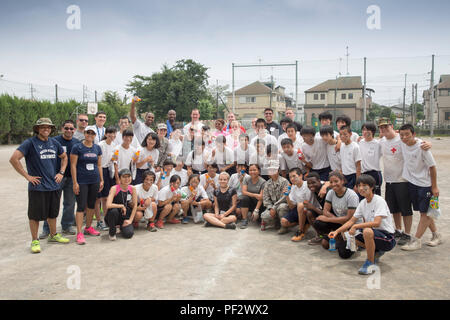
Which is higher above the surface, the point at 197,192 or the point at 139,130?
the point at 139,130

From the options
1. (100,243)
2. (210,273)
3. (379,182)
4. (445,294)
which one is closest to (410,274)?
(445,294)

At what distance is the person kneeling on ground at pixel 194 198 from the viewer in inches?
255

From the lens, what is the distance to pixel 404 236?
16.6 ft

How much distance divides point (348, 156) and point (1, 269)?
496 cm

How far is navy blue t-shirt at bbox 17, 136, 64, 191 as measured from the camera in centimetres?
484

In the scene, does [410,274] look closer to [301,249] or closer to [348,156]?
[301,249]

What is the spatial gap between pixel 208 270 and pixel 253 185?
266cm

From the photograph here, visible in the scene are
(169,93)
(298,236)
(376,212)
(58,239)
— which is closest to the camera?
(376,212)

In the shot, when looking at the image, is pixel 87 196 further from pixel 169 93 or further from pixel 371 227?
pixel 169 93

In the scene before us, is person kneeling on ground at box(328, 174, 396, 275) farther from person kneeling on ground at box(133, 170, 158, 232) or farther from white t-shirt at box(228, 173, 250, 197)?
person kneeling on ground at box(133, 170, 158, 232)

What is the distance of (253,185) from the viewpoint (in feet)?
21.2

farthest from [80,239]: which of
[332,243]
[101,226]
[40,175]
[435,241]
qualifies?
[435,241]

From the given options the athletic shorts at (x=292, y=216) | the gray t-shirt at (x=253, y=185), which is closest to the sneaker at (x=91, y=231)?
the gray t-shirt at (x=253, y=185)

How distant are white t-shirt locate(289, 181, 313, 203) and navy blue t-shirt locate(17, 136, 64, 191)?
11.9 feet
